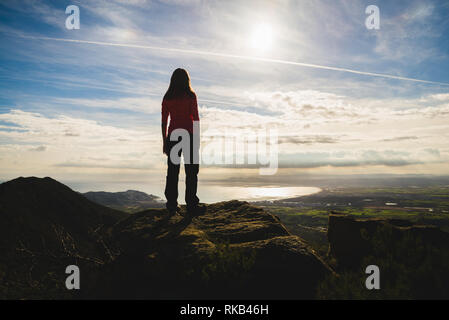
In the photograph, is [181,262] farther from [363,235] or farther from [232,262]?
[363,235]

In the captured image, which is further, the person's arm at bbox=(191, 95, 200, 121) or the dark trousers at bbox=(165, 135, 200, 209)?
the dark trousers at bbox=(165, 135, 200, 209)

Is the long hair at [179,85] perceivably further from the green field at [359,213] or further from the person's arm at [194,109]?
the green field at [359,213]

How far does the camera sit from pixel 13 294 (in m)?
6.33

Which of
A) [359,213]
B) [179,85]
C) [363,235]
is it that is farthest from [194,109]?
[359,213]

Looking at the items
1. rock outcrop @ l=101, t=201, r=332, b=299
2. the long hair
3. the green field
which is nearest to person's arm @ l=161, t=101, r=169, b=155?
the long hair

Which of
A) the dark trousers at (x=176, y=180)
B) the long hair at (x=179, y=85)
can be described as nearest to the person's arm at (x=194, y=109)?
the long hair at (x=179, y=85)

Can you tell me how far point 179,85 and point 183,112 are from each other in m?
0.94

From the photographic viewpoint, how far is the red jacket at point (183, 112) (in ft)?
26.7

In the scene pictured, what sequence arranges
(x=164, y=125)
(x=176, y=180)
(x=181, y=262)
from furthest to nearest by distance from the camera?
1. (x=176, y=180)
2. (x=164, y=125)
3. (x=181, y=262)

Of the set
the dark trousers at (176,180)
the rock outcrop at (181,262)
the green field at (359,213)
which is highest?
the dark trousers at (176,180)

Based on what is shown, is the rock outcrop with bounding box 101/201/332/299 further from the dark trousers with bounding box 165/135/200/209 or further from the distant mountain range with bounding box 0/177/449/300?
the dark trousers with bounding box 165/135/200/209

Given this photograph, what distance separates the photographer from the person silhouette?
8.17 m

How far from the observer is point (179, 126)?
8.17 metres
